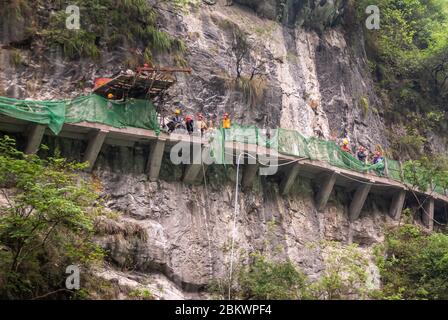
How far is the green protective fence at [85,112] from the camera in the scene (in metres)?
21.4

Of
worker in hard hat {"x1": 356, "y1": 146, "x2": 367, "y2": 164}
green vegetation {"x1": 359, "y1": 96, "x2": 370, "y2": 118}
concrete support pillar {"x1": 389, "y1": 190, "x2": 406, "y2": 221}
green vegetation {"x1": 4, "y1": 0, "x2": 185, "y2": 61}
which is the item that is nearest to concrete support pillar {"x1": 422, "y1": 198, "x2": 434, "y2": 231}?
concrete support pillar {"x1": 389, "y1": 190, "x2": 406, "y2": 221}

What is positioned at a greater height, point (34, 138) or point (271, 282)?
point (34, 138)

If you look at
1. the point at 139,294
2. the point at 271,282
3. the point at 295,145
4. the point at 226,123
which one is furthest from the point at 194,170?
the point at 139,294

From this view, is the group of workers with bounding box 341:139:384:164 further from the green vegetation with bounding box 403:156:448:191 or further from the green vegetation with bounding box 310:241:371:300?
the green vegetation with bounding box 310:241:371:300

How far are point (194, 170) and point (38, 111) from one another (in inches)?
227

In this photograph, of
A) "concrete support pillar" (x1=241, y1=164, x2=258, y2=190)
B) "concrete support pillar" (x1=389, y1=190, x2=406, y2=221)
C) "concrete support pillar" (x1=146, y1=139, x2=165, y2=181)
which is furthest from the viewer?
"concrete support pillar" (x1=389, y1=190, x2=406, y2=221)

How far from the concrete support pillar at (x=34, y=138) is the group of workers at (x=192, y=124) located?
4378mm

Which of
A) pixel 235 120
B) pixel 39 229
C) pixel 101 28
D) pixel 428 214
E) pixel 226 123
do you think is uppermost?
pixel 101 28

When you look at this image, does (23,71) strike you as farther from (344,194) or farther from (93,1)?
(344,194)

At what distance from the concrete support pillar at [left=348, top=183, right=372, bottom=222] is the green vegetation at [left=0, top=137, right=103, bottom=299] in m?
12.5

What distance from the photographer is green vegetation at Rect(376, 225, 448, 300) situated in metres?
25.8

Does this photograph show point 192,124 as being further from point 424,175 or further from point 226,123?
point 424,175

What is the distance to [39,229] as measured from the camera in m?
19.1

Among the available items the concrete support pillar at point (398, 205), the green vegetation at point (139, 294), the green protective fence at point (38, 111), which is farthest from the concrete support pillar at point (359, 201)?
the green protective fence at point (38, 111)
